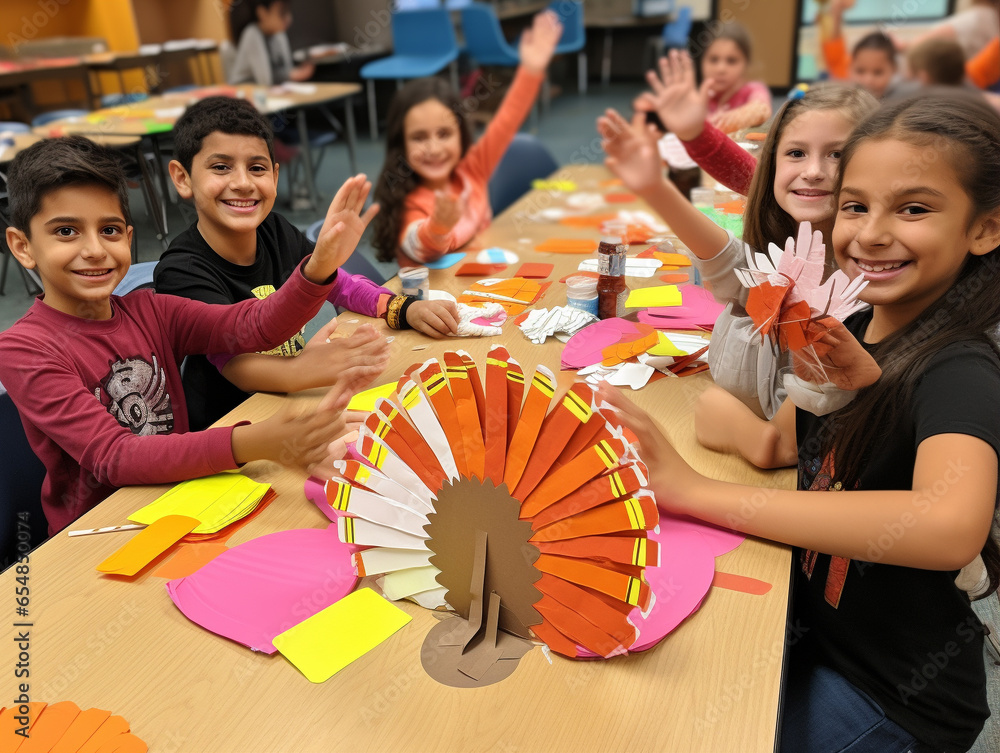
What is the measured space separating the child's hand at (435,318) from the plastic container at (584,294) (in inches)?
11.0

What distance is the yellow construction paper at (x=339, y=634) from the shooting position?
817 mm

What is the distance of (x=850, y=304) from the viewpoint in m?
0.85

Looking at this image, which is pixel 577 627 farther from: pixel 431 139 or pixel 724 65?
pixel 724 65

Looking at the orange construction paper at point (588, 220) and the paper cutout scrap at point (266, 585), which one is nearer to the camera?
the paper cutout scrap at point (266, 585)

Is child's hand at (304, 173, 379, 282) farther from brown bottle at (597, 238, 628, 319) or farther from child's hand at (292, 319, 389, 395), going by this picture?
brown bottle at (597, 238, 628, 319)

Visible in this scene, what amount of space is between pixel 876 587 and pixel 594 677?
481 millimetres

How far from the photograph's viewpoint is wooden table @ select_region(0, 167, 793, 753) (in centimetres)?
73

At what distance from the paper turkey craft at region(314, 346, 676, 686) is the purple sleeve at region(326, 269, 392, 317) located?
0.96m

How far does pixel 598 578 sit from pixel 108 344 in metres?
0.96

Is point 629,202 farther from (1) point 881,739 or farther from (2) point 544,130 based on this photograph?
(2) point 544,130

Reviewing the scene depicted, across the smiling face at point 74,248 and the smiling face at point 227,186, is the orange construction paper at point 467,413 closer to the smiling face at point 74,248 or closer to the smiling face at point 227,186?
the smiling face at point 74,248

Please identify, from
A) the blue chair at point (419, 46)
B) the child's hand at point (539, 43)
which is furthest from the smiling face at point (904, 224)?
the blue chair at point (419, 46)

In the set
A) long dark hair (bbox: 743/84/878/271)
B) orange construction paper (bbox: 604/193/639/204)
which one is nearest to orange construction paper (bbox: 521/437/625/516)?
long dark hair (bbox: 743/84/878/271)

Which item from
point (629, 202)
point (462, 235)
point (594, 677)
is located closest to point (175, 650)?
point (594, 677)
